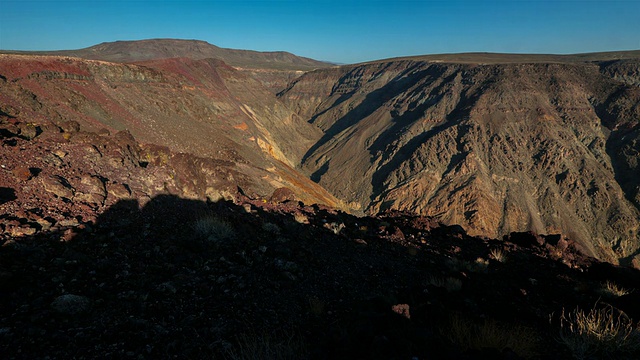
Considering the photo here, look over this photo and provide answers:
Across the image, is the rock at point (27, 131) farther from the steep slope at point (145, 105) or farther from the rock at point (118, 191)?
the rock at point (118, 191)

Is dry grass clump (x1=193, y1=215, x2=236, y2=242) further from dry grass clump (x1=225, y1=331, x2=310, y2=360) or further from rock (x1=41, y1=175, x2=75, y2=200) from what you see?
dry grass clump (x1=225, y1=331, x2=310, y2=360)

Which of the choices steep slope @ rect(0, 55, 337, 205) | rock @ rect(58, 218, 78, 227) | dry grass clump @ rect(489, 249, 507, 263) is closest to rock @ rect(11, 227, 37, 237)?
rock @ rect(58, 218, 78, 227)

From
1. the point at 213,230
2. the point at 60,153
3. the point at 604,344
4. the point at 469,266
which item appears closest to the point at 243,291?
the point at 213,230

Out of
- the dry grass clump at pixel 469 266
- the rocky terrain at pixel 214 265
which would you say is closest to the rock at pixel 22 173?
the rocky terrain at pixel 214 265

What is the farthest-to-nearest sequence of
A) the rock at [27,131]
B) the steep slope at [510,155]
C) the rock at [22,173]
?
the steep slope at [510,155] → the rock at [27,131] → the rock at [22,173]

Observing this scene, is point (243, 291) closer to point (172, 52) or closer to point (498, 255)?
point (498, 255)

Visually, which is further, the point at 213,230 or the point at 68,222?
the point at 213,230
